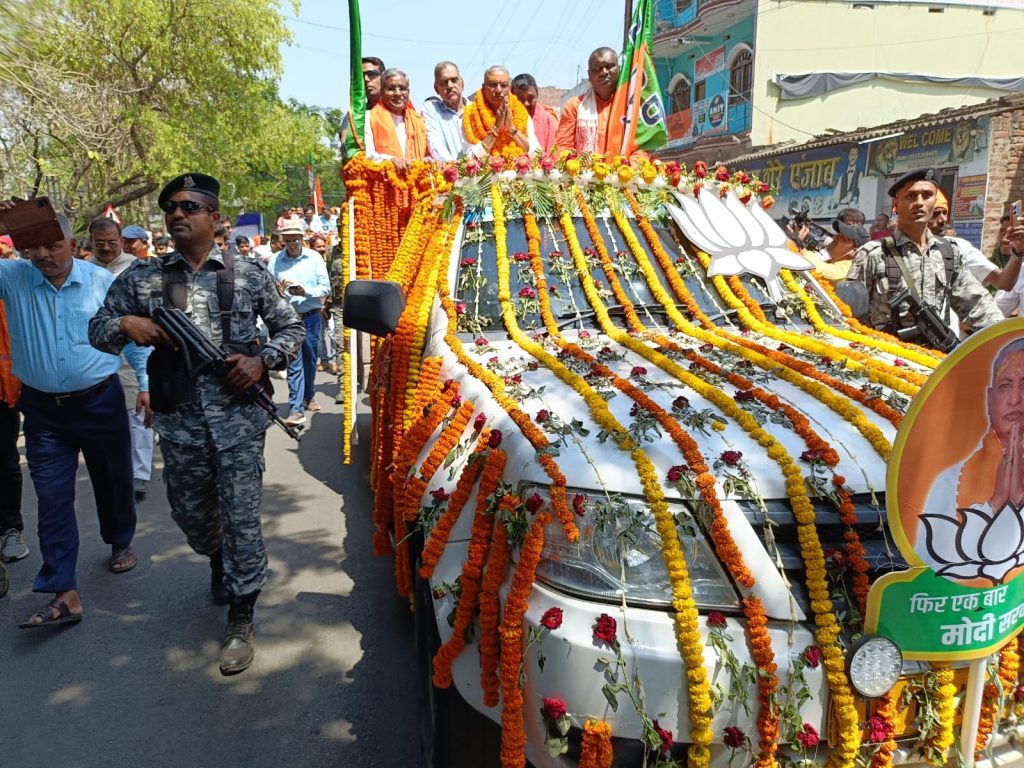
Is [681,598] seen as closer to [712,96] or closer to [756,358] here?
[756,358]

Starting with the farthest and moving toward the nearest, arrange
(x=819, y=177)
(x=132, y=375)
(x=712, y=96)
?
(x=712, y=96)
(x=819, y=177)
(x=132, y=375)

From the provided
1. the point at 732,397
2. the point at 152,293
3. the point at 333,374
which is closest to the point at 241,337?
the point at 152,293

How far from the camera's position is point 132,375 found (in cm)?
511

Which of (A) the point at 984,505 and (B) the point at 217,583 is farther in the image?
(B) the point at 217,583

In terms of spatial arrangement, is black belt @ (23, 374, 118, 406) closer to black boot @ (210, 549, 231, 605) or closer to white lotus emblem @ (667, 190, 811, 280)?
black boot @ (210, 549, 231, 605)

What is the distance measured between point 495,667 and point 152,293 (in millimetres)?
2313

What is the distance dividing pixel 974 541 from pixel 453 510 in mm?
1396

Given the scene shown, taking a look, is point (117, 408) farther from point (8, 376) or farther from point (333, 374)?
point (333, 374)

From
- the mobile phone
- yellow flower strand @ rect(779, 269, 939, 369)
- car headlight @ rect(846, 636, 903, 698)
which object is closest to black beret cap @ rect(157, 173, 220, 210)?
the mobile phone

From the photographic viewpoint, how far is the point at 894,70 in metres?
23.8

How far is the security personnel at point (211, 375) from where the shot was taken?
3213 mm

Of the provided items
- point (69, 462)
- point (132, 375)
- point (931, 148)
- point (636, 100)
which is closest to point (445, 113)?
point (636, 100)

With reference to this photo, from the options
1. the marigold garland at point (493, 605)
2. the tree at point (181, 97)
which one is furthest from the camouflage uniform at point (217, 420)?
the tree at point (181, 97)

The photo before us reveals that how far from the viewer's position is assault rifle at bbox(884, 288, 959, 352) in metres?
4.16
